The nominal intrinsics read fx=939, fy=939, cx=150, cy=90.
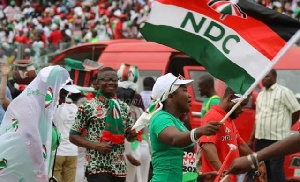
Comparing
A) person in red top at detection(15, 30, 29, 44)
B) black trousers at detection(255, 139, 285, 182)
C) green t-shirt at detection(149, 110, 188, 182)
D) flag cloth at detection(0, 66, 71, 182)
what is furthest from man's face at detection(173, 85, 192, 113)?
person in red top at detection(15, 30, 29, 44)

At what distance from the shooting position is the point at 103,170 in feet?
30.0

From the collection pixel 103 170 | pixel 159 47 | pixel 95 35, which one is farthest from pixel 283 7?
pixel 103 170

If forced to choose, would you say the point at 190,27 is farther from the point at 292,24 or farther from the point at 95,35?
the point at 95,35

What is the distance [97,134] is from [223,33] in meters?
2.44

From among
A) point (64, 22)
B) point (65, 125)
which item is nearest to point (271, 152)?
point (65, 125)

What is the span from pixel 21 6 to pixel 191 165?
93.9ft

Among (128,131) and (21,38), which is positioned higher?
(128,131)

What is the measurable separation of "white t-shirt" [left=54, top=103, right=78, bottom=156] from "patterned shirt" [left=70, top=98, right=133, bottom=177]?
190cm

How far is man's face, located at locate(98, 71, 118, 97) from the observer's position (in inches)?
369

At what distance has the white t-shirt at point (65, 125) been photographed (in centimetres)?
1126

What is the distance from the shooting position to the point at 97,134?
30.5 ft

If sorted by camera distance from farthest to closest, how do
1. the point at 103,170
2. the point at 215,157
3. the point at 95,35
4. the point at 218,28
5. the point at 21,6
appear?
the point at 21,6 → the point at 95,35 → the point at 103,170 → the point at 215,157 → the point at 218,28

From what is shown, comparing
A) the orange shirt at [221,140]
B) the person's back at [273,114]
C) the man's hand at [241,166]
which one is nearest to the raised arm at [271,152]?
the man's hand at [241,166]

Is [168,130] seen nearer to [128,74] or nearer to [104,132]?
[104,132]
